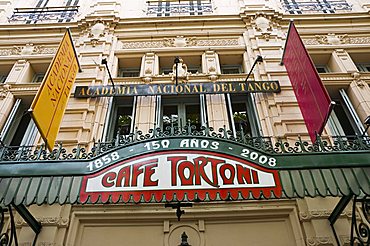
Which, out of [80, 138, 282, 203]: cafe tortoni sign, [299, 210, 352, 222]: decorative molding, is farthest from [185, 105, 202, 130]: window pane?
[299, 210, 352, 222]: decorative molding

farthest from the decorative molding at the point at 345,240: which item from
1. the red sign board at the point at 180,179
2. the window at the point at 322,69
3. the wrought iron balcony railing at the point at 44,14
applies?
the wrought iron balcony railing at the point at 44,14

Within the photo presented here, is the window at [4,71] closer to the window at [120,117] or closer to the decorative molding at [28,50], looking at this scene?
the decorative molding at [28,50]

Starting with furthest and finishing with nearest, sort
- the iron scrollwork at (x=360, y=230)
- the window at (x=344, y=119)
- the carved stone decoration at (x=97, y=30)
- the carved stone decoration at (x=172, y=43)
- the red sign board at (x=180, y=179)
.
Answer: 1. the carved stone decoration at (x=97, y=30)
2. the carved stone decoration at (x=172, y=43)
3. the window at (x=344, y=119)
4. the iron scrollwork at (x=360, y=230)
5. the red sign board at (x=180, y=179)

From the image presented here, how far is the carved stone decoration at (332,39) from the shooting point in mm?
10859

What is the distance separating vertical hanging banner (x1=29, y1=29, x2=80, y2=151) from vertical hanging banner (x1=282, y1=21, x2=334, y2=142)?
609 centimetres

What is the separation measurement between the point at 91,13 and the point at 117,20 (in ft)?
5.19

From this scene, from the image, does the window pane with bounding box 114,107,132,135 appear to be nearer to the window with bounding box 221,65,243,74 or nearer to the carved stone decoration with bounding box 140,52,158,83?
the carved stone decoration with bounding box 140,52,158,83

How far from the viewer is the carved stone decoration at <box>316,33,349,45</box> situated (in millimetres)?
10859

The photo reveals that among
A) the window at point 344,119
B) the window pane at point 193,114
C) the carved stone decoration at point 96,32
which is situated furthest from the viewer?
the carved stone decoration at point 96,32

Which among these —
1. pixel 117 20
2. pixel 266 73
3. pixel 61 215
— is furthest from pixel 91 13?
pixel 61 215

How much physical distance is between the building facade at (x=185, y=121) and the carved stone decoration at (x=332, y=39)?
7 centimetres

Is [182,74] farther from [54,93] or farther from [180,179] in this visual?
[180,179]

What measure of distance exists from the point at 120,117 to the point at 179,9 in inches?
264

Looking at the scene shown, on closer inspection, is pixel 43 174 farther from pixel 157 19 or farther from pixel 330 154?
pixel 157 19
